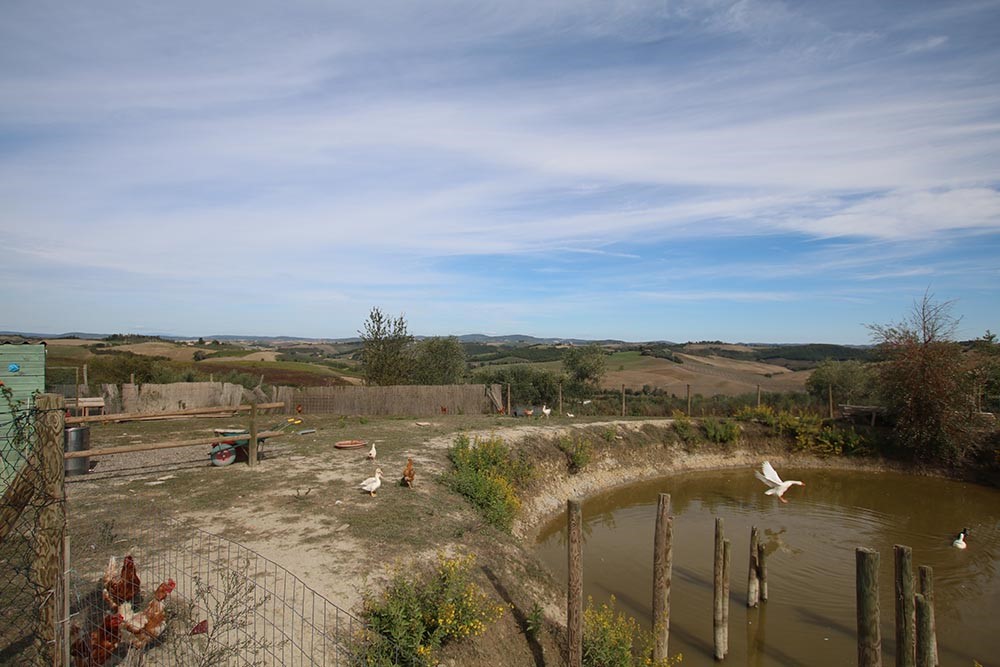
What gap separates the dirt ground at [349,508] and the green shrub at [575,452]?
0.35 metres

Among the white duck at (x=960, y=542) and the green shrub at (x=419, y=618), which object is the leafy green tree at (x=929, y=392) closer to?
the white duck at (x=960, y=542)

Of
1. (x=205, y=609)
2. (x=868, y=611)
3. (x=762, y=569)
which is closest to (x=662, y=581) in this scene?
(x=868, y=611)

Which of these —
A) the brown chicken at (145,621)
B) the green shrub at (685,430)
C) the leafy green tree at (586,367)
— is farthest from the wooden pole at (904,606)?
the leafy green tree at (586,367)

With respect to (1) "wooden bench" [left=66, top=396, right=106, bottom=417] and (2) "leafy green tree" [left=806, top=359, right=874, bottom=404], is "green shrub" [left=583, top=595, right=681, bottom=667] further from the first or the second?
(2) "leafy green tree" [left=806, top=359, right=874, bottom=404]

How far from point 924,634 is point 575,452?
11.8 m

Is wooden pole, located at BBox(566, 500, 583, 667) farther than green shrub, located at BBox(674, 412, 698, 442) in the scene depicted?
No

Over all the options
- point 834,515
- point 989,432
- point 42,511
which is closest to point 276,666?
point 42,511

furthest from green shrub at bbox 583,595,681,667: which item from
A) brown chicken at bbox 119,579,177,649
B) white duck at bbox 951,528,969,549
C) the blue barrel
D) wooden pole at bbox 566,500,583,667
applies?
the blue barrel

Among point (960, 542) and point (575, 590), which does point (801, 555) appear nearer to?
point (960, 542)

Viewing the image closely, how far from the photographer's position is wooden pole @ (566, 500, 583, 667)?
7059mm

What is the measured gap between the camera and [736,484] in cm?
1956

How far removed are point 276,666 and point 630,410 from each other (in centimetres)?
2547

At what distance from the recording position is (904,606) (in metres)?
6.57

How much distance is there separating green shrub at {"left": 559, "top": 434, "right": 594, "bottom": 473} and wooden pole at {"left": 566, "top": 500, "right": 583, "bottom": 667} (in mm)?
10979
